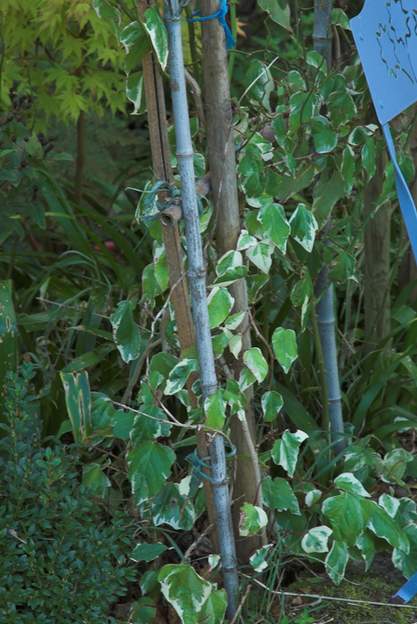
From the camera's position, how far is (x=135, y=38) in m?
1.71

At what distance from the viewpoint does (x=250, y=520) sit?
196 centimetres

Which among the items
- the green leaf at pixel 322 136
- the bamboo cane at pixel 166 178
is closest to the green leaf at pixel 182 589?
the bamboo cane at pixel 166 178

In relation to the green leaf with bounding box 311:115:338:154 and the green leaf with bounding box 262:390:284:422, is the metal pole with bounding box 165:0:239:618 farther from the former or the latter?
the green leaf with bounding box 311:115:338:154

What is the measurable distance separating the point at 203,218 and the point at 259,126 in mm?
248

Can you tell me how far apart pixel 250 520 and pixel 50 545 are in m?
0.41

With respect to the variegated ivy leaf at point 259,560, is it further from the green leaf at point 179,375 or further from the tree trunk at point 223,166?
the green leaf at point 179,375

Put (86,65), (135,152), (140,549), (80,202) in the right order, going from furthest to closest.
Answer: (135,152)
(80,202)
(86,65)
(140,549)

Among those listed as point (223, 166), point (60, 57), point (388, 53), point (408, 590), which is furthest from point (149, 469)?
point (60, 57)

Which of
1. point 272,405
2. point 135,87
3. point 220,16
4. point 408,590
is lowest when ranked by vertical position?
point 408,590

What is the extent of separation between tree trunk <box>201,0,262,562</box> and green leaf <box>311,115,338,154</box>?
22cm

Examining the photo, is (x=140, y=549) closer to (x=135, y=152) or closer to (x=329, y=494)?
(x=329, y=494)

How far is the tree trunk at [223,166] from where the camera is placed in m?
1.86

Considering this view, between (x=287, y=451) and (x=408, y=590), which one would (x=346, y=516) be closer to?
(x=287, y=451)

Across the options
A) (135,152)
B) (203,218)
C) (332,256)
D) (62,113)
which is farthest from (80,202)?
(203,218)
